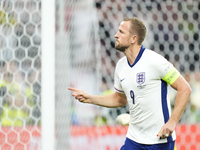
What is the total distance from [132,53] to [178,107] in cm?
61

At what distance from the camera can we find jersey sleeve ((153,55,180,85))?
2.01 meters

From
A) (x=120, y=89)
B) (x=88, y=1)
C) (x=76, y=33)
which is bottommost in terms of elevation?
(x=120, y=89)

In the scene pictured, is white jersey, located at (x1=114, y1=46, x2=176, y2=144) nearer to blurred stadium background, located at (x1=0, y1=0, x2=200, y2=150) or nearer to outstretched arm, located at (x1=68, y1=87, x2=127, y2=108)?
outstretched arm, located at (x1=68, y1=87, x2=127, y2=108)

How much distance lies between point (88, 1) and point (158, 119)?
7.02 ft

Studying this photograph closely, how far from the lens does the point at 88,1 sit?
3633 mm

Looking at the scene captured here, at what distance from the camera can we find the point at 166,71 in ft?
6.61

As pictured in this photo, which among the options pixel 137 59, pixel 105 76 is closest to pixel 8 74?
pixel 137 59

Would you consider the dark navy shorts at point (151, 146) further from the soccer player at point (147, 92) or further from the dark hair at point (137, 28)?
the dark hair at point (137, 28)

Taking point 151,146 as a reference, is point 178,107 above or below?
above

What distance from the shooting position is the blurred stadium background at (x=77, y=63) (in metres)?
2.95

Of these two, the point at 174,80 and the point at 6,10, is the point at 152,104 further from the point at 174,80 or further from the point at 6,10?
the point at 6,10

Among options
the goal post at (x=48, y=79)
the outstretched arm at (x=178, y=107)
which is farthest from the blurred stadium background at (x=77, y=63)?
the outstretched arm at (x=178, y=107)

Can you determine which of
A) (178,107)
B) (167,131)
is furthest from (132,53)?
(167,131)

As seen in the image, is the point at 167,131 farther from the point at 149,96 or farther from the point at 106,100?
the point at 106,100
